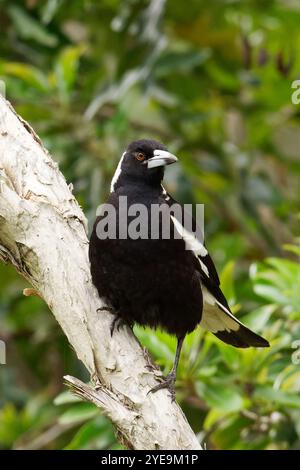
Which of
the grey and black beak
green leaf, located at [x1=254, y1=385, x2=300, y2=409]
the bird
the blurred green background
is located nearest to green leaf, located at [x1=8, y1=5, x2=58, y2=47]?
the blurred green background

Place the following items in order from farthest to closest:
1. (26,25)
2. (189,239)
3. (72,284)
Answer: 1. (26,25)
2. (189,239)
3. (72,284)

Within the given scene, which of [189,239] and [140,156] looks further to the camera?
[140,156]

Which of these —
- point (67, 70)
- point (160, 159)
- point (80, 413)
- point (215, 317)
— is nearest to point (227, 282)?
point (215, 317)

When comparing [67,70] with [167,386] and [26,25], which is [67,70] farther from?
[167,386]

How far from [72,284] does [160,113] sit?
2689 millimetres

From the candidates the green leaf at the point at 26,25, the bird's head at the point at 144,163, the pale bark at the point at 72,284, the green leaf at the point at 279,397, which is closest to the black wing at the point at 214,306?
the bird's head at the point at 144,163

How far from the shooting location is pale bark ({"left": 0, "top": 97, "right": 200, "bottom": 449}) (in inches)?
106

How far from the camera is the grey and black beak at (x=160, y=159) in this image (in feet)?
11.3

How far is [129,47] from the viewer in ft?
16.3

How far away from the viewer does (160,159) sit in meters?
3.49

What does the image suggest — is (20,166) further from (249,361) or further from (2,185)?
(249,361)

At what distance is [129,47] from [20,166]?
2.12 meters

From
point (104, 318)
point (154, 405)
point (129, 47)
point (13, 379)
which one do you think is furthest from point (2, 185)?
point (13, 379)

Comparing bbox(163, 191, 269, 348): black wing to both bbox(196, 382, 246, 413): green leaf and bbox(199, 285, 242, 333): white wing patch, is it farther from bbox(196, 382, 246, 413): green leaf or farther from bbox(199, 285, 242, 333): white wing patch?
bbox(196, 382, 246, 413): green leaf
